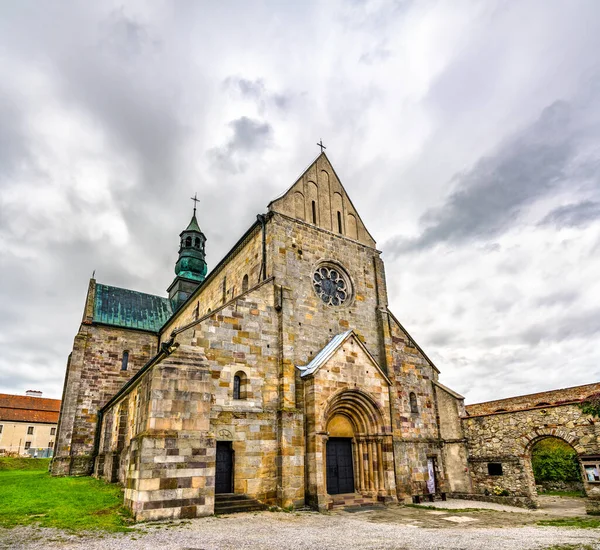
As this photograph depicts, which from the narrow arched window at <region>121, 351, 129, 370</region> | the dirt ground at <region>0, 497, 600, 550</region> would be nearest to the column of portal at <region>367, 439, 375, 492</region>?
the dirt ground at <region>0, 497, 600, 550</region>

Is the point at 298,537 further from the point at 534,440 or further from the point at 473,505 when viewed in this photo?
the point at 534,440

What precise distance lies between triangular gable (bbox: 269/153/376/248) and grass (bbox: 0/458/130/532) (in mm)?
12966

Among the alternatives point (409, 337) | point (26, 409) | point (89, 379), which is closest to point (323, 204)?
point (409, 337)

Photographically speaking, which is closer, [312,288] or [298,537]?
[298,537]

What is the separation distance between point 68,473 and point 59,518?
17.7 metres

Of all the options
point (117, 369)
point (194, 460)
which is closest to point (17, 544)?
point (194, 460)

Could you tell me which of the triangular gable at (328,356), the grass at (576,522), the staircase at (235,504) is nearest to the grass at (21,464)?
the staircase at (235,504)

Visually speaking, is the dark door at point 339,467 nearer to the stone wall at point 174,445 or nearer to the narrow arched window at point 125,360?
the stone wall at point 174,445

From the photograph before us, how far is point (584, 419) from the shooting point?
14.7 metres

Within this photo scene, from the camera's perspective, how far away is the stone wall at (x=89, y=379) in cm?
2667

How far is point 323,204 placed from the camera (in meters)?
21.3

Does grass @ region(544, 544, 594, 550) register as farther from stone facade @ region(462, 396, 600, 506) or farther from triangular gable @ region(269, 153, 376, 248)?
triangular gable @ region(269, 153, 376, 248)

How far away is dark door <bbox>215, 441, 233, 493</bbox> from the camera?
14008mm

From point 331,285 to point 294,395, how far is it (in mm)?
6002
